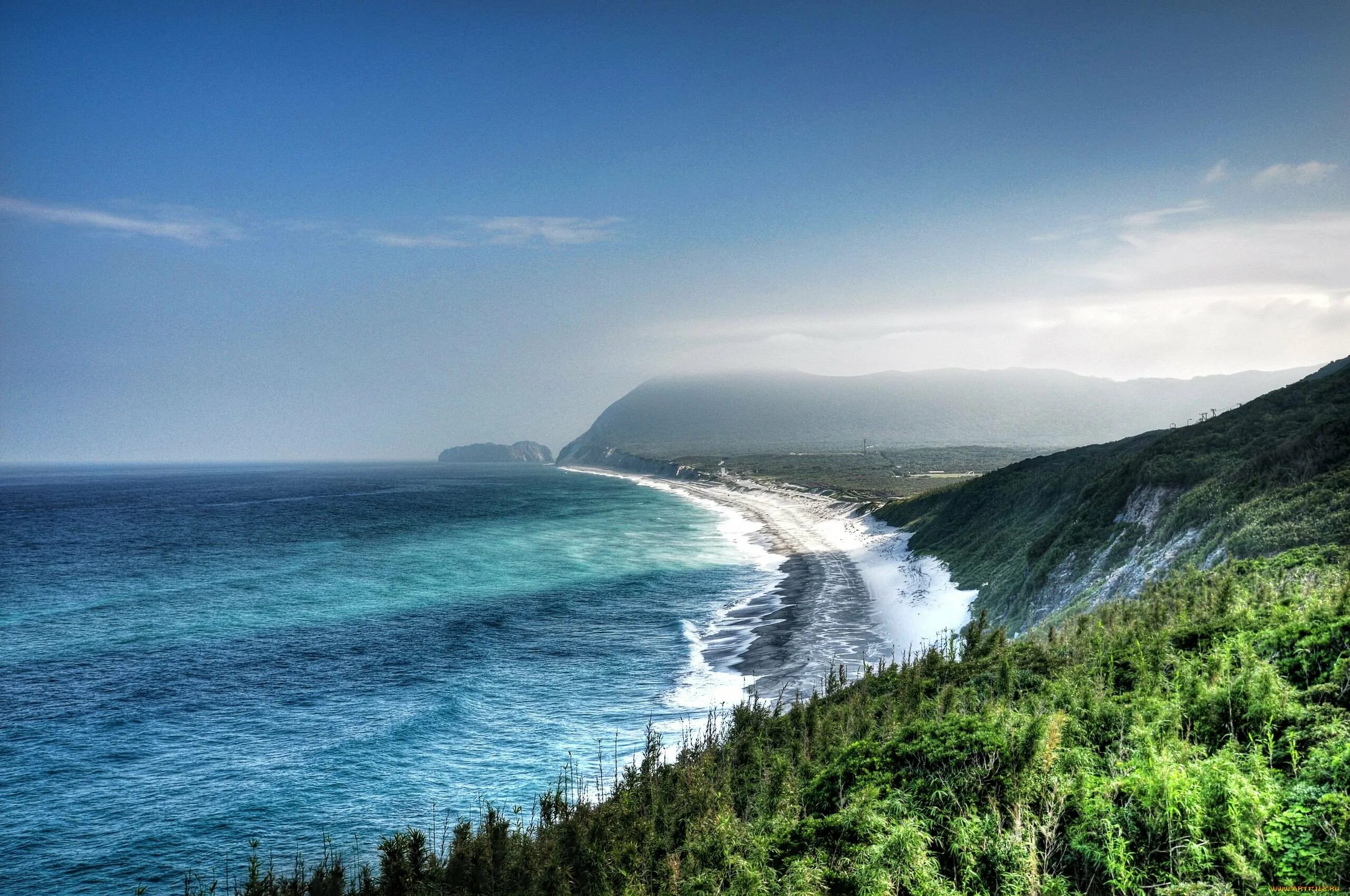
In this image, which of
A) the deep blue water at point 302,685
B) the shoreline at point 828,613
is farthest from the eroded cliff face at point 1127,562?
the deep blue water at point 302,685

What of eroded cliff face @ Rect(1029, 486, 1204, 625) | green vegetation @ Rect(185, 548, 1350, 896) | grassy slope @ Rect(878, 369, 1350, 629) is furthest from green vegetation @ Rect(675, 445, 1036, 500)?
green vegetation @ Rect(185, 548, 1350, 896)

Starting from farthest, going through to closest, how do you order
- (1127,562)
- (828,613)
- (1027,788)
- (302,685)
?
(828,613) < (302,685) < (1127,562) < (1027,788)

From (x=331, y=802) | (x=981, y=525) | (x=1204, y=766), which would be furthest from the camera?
(x=981, y=525)

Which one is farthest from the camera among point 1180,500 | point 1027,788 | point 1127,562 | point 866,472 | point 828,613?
point 866,472

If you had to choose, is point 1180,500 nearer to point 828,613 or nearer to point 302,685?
point 828,613

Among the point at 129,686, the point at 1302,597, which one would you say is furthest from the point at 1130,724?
the point at 129,686

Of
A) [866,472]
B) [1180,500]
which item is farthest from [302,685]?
[866,472]

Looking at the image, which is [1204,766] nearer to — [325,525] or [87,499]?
[325,525]
